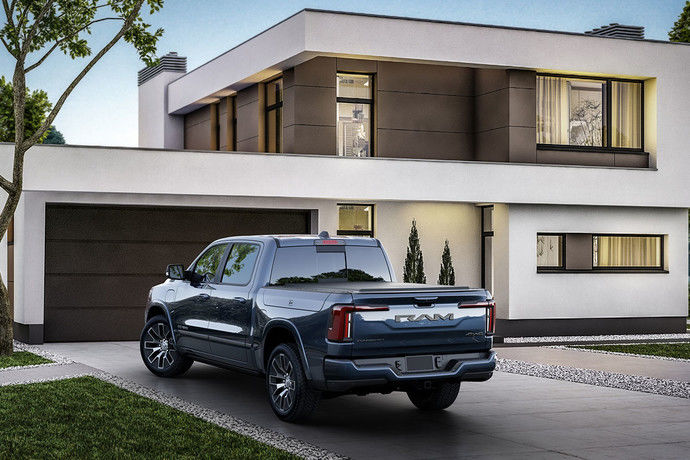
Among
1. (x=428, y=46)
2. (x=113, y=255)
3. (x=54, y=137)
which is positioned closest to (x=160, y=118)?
(x=113, y=255)

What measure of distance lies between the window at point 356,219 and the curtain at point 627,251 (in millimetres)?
5080

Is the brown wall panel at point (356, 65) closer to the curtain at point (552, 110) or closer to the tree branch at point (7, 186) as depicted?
the curtain at point (552, 110)

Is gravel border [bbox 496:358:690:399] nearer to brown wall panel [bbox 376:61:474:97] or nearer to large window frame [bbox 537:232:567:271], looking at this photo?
large window frame [bbox 537:232:567:271]

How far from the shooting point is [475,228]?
22.4 metres

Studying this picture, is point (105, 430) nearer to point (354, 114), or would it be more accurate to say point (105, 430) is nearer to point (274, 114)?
point (354, 114)

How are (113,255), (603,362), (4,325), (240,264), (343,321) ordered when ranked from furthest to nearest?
1. (113,255)
2. (603,362)
3. (4,325)
4. (240,264)
5. (343,321)

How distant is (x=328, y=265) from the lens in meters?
11.6

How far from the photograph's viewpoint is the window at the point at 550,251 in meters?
21.5

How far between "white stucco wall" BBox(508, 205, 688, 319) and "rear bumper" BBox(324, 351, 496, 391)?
36.5 feet

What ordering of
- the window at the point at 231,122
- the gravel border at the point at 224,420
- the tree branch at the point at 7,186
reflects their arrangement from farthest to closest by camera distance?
the window at the point at 231,122 → the tree branch at the point at 7,186 → the gravel border at the point at 224,420

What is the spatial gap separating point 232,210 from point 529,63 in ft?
23.5

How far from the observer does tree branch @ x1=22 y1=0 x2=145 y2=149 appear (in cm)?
1560

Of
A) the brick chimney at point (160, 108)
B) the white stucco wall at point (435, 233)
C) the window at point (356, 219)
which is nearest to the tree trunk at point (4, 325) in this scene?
the window at point (356, 219)

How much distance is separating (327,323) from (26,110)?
31305mm
